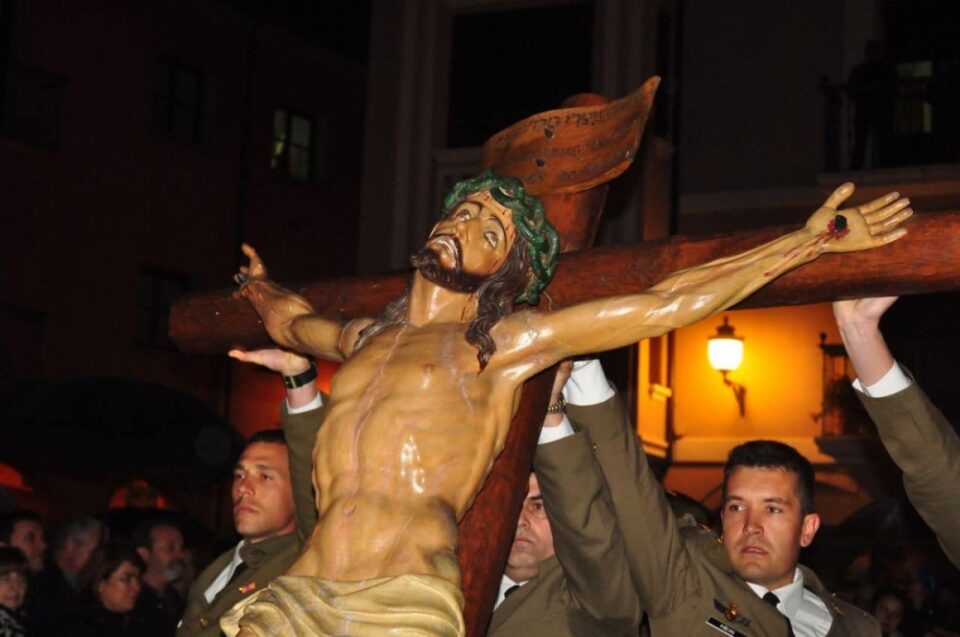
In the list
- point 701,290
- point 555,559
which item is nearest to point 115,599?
point 555,559

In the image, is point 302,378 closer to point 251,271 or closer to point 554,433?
point 251,271

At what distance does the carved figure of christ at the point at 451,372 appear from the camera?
4.58 metres

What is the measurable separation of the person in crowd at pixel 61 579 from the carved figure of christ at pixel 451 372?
3477mm

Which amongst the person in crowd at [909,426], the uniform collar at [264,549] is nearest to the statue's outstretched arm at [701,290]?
the person in crowd at [909,426]

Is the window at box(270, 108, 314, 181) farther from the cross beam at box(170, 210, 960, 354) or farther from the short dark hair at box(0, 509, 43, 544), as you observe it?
the cross beam at box(170, 210, 960, 354)

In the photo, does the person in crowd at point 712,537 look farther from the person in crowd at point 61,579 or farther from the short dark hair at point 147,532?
the short dark hair at point 147,532

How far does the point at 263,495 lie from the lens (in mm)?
6652

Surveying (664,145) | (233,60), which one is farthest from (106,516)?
(233,60)

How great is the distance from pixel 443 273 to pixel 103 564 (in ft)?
12.2

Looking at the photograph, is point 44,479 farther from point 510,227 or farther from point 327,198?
point 510,227

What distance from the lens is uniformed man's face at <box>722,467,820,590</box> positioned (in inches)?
219

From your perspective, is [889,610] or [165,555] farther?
[889,610]

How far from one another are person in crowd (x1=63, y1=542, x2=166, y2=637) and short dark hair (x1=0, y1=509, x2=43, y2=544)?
882mm

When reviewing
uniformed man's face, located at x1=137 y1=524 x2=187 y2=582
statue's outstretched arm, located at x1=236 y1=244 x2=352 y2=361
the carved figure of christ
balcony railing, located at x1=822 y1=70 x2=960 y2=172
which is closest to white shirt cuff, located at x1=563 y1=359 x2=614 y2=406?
the carved figure of christ
